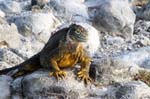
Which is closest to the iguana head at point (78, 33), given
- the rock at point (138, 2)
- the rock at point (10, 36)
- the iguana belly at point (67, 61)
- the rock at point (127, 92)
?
the iguana belly at point (67, 61)

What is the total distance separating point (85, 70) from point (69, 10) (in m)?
6.04

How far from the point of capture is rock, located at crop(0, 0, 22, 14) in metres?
13.9

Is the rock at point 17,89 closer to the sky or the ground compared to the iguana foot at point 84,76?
closer to the ground

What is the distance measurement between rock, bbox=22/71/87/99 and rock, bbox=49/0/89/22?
572 centimetres

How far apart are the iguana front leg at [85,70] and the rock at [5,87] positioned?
98cm

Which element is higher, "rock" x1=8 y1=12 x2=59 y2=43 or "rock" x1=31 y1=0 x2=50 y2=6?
"rock" x1=31 y1=0 x2=50 y2=6

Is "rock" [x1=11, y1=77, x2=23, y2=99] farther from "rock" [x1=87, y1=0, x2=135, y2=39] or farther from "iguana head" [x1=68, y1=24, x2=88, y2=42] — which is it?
"rock" [x1=87, y1=0, x2=135, y2=39]

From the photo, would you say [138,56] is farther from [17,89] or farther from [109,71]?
[17,89]

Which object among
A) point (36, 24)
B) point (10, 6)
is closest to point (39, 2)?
point (10, 6)

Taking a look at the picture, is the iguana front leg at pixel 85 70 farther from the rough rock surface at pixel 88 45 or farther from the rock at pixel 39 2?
the rock at pixel 39 2

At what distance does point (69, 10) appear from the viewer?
45.4 ft

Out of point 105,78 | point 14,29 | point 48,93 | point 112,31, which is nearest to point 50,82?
point 48,93

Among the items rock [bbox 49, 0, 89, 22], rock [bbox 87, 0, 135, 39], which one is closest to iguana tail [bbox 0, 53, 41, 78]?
rock [bbox 87, 0, 135, 39]

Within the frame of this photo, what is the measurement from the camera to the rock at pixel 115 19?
12859 millimetres
